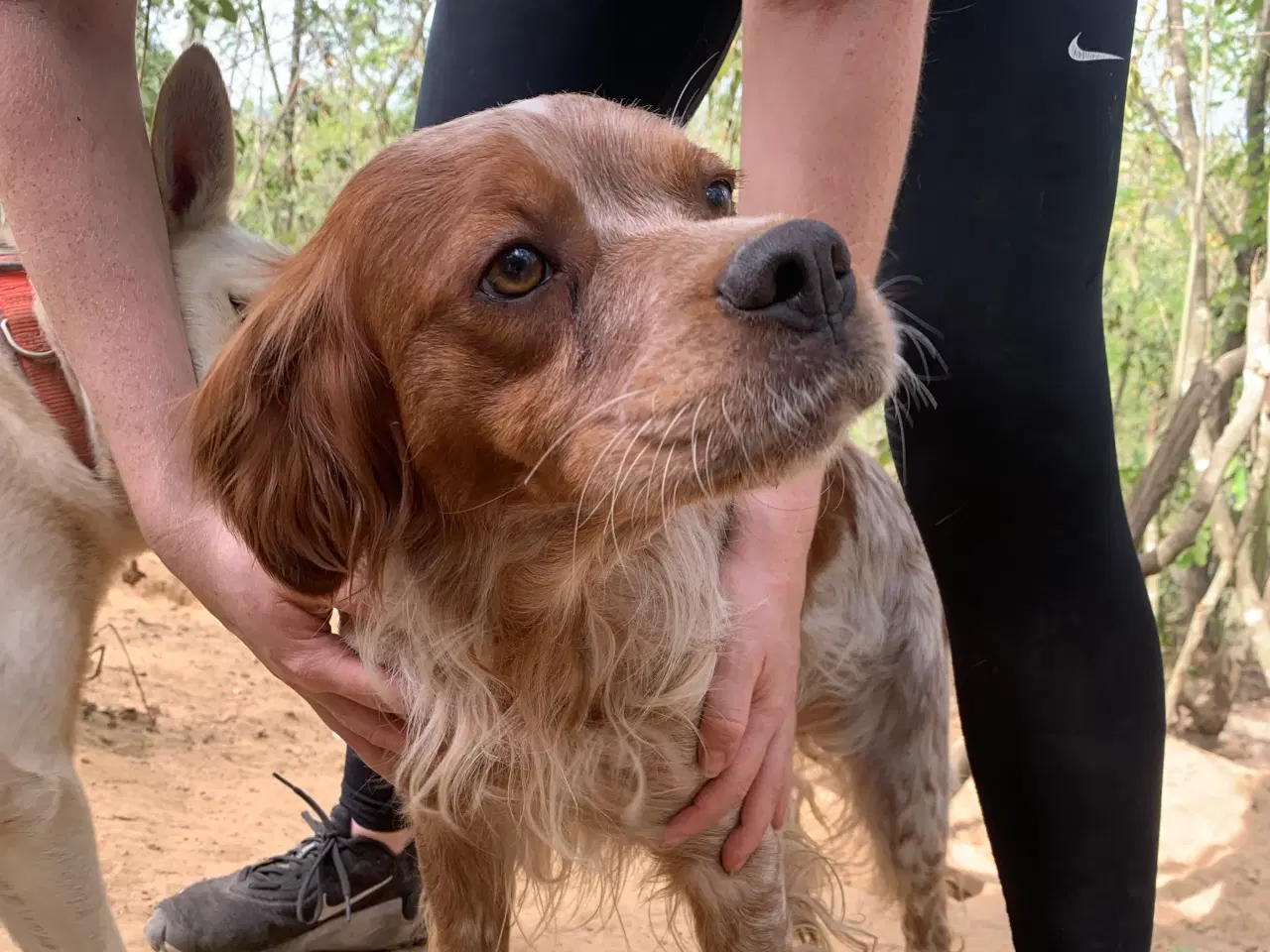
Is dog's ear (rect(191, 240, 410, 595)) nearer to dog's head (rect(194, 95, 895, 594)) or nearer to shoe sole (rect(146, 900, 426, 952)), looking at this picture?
dog's head (rect(194, 95, 895, 594))

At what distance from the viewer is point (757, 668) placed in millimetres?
1590

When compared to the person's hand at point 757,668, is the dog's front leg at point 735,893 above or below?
below

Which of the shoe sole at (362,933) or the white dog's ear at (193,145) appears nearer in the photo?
the white dog's ear at (193,145)

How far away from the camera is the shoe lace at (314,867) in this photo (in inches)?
101

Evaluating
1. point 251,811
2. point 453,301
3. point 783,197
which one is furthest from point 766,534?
point 251,811

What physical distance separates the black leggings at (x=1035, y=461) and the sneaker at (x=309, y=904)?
1473mm

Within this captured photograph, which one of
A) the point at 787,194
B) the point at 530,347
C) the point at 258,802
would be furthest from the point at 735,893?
the point at 258,802

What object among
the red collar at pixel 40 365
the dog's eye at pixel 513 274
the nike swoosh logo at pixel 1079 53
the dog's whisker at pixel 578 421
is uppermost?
the nike swoosh logo at pixel 1079 53

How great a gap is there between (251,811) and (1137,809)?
98.9 inches

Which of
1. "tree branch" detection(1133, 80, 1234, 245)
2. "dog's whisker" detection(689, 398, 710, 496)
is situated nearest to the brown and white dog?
"dog's whisker" detection(689, 398, 710, 496)

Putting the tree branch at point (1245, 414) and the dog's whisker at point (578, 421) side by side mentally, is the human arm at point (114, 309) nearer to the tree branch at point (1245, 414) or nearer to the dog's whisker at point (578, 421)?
the dog's whisker at point (578, 421)

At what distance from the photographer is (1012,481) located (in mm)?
1610

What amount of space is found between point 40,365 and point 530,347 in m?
1.18

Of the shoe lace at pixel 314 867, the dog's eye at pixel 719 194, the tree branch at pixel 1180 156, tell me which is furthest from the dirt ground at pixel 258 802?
the tree branch at pixel 1180 156
